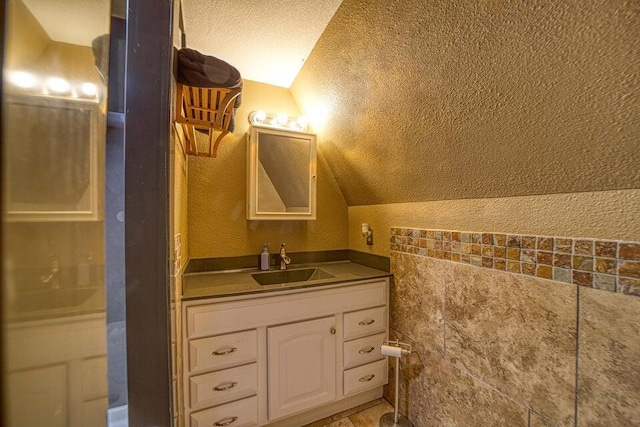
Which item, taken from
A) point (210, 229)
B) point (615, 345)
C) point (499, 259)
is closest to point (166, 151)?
point (210, 229)

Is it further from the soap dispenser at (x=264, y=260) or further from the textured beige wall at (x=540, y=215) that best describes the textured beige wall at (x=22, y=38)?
the soap dispenser at (x=264, y=260)

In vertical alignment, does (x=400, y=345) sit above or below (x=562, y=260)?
below

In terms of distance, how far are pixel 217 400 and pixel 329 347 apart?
62 centimetres

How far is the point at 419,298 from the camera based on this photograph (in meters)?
1.45

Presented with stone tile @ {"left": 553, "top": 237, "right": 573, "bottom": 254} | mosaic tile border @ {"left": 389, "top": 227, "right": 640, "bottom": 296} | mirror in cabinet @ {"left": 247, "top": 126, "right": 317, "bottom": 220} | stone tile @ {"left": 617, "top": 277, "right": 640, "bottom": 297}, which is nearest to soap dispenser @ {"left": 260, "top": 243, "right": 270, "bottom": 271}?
mirror in cabinet @ {"left": 247, "top": 126, "right": 317, "bottom": 220}

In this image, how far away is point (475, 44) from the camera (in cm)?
79

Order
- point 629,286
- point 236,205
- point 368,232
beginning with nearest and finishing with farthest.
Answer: point 629,286
point 236,205
point 368,232

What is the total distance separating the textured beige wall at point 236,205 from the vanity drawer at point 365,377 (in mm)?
880

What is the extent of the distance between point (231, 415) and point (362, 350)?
2.60 feet

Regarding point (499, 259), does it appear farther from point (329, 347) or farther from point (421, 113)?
point (329, 347)

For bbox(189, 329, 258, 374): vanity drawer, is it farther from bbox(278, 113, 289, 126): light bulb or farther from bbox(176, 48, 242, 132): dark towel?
bbox(278, 113, 289, 126): light bulb

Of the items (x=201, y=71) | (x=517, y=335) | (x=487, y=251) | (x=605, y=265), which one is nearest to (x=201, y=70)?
(x=201, y=71)

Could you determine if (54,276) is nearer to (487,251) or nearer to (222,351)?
(222,351)

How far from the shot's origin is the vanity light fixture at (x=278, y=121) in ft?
5.71
